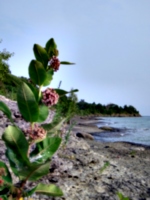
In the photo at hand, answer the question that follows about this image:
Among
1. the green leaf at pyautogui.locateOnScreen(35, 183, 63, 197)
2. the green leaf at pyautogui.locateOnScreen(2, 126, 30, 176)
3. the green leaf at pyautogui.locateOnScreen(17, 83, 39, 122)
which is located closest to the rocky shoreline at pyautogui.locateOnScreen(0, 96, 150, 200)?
the green leaf at pyautogui.locateOnScreen(35, 183, 63, 197)

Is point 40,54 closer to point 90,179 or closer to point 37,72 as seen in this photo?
point 37,72

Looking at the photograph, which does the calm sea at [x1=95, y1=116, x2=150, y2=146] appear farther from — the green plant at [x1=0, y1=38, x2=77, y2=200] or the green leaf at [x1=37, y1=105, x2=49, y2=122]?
the green leaf at [x1=37, y1=105, x2=49, y2=122]

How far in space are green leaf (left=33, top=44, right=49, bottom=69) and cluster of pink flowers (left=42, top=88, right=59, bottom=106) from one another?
0.70 feet

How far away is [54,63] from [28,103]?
0.25m

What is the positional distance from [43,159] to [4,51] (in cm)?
3070

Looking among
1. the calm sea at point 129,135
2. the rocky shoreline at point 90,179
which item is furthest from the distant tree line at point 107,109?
the rocky shoreline at point 90,179

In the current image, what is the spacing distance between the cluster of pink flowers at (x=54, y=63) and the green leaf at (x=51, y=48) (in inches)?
1.4

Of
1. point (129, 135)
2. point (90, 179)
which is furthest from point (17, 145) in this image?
point (129, 135)

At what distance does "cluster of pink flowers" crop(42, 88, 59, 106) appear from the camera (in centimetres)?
156

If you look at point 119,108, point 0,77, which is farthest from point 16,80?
point 119,108

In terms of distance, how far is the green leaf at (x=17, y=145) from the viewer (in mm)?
1569

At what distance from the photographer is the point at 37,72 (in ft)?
5.47

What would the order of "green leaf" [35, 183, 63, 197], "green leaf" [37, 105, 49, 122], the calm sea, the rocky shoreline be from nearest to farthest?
"green leaf" [37, 105, 49, 122], "green leaf" [35, 183, 63, 197], the rocky shoreline, the calm sea

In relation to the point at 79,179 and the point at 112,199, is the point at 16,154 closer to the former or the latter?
the point at 112,199
